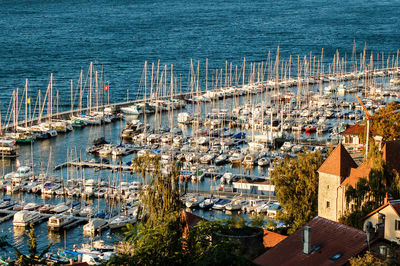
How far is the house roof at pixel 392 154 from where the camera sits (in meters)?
32.7

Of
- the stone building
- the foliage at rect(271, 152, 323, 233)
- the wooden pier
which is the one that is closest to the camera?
the stone building

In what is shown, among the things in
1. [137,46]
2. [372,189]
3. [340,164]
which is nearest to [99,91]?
[137,46]

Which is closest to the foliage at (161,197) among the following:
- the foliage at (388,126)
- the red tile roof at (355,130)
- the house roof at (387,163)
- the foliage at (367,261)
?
the house roof at (387,163)

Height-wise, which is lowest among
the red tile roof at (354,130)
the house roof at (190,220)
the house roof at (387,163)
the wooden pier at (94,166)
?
the wooden pier at (94,166)

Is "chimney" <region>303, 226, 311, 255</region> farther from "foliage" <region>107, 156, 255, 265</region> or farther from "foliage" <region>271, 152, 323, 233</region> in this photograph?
"foliage" <region>271, 152, 323, 233</region>

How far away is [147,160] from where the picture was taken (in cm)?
3344

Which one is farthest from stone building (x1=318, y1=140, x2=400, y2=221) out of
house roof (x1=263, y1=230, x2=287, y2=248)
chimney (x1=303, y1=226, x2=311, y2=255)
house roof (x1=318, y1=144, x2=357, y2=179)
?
chimney (x1=303, y1=226, x2=311, y2=255)

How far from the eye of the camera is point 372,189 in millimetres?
30750

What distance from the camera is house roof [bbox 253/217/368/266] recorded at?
74.8 ft

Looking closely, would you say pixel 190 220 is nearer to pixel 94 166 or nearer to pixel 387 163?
pixel 387 163

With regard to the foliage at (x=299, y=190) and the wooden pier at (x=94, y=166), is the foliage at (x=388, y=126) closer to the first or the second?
the foliage at (x=299, y=190)

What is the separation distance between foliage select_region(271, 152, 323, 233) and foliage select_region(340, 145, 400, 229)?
714 centimetres

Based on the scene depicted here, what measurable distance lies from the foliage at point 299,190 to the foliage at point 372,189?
23.4 ft

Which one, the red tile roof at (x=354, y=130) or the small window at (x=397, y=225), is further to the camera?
the red tile roof at (x=354, y=130)
